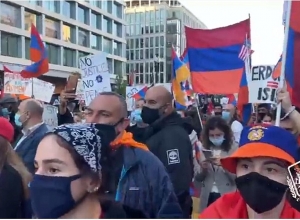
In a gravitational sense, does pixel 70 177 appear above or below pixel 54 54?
below

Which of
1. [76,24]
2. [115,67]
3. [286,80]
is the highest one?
[76,24]

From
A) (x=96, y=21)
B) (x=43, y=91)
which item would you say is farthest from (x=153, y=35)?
(x=43, y=91)

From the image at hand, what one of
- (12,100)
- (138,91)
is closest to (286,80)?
(12,100)

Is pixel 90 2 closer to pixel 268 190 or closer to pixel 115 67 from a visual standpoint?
pixel 115 67

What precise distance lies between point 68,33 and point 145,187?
47.6m

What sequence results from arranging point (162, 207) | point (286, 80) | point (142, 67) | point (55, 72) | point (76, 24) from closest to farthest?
1. point (162, 207)
2. point (286, 80)
3. point (55, 72)
4. point (76, 24)
5. point (142, 67)

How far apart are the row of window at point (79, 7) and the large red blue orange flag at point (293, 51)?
132ft

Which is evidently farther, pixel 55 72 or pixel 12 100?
pixel 55 72

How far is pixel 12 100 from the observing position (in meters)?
9.91

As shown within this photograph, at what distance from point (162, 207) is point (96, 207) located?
1.02 metres

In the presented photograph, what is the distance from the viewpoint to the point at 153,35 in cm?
5122

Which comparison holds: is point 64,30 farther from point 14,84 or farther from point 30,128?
point 30,128

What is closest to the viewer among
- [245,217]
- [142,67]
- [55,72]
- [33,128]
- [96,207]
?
[96,207]

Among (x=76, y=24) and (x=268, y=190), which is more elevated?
(x=76, y=24)
